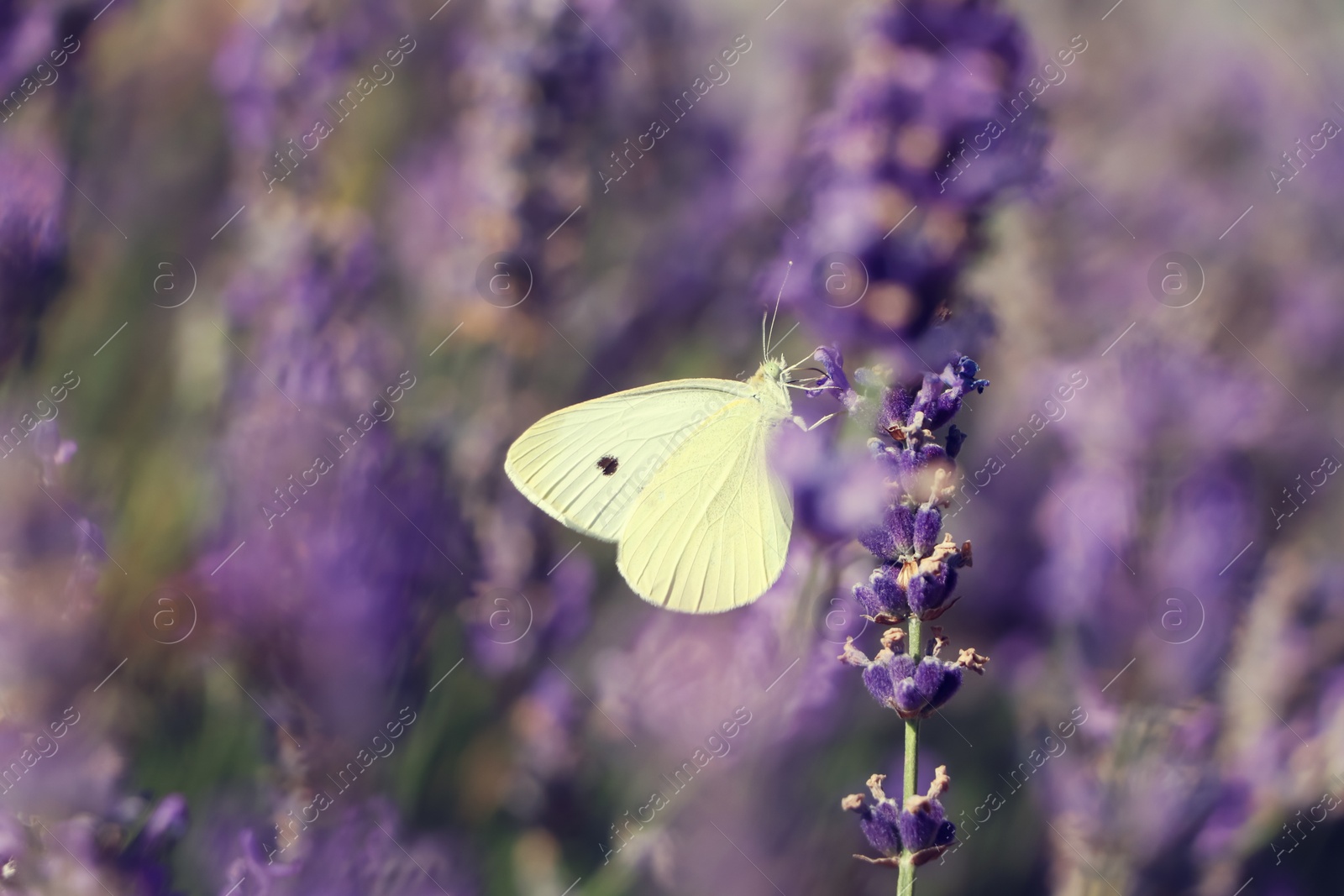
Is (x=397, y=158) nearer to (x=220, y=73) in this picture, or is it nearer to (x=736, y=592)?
(x=220, y=73)

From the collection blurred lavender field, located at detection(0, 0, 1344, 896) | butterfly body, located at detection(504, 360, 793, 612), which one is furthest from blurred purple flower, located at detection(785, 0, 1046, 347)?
butterfly body, located at detection(504, 360, 793, 612)

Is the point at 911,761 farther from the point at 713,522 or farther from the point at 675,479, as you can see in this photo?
the point at 675,479

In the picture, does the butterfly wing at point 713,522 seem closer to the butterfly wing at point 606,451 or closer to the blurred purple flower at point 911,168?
the butterfly wing at point 606,451

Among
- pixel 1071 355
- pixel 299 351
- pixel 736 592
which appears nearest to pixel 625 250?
pixel 299 351

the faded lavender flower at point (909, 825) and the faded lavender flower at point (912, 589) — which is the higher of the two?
the faded lavender flower at point (912, 589)

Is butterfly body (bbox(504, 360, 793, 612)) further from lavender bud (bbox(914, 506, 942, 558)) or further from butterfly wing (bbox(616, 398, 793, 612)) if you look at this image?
lavender bud (bbox(914, 506, 942, 558))

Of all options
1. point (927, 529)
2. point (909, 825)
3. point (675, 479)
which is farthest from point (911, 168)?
point (909, 825)

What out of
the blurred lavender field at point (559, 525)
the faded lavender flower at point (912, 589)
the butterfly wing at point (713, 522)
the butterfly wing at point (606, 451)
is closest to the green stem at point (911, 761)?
the faded lavender flower at point (912, 589)
